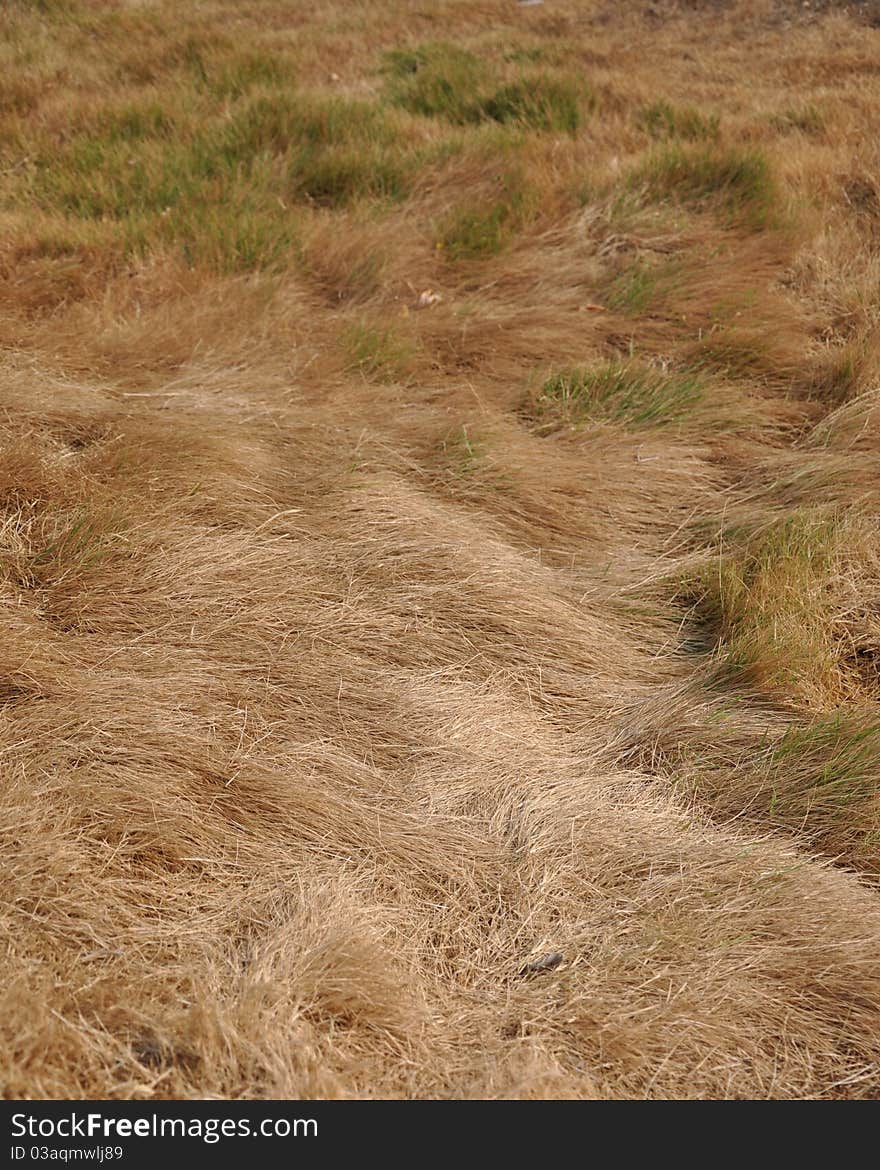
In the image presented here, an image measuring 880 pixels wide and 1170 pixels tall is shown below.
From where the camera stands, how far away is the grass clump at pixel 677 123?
552 cm

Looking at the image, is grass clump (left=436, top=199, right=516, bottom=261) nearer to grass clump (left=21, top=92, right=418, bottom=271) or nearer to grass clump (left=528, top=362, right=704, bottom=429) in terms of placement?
grass clump (left=21, top=92, right=418, bottom=271)

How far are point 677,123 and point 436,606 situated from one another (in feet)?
13.1

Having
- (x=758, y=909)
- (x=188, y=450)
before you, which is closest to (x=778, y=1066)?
(x=758, y=909)

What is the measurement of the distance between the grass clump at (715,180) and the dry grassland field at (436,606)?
0.02 metres

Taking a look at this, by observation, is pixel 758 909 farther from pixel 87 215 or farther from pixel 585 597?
pixel 87 215

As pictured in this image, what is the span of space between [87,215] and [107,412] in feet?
5.80

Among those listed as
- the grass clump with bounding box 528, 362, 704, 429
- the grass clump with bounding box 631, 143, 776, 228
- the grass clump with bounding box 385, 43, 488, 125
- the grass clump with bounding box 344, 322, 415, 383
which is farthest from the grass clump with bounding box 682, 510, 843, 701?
the grass clump with bounding box 385, 43, 488, 125

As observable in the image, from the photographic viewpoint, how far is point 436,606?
273 centimetres

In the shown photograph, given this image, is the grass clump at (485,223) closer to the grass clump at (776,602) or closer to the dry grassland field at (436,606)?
the dry grassland field at (436,606)

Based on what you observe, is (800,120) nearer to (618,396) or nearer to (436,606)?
(618,396)

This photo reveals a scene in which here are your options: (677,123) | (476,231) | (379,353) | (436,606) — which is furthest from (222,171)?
(436,606)

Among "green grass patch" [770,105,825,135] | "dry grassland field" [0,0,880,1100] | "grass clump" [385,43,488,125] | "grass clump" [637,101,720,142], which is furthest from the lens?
"grass clump" [385,43,488,125]

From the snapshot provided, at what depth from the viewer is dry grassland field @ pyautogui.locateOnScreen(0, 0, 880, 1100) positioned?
5.84 feet

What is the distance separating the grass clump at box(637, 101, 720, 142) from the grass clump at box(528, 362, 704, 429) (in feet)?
7.43
